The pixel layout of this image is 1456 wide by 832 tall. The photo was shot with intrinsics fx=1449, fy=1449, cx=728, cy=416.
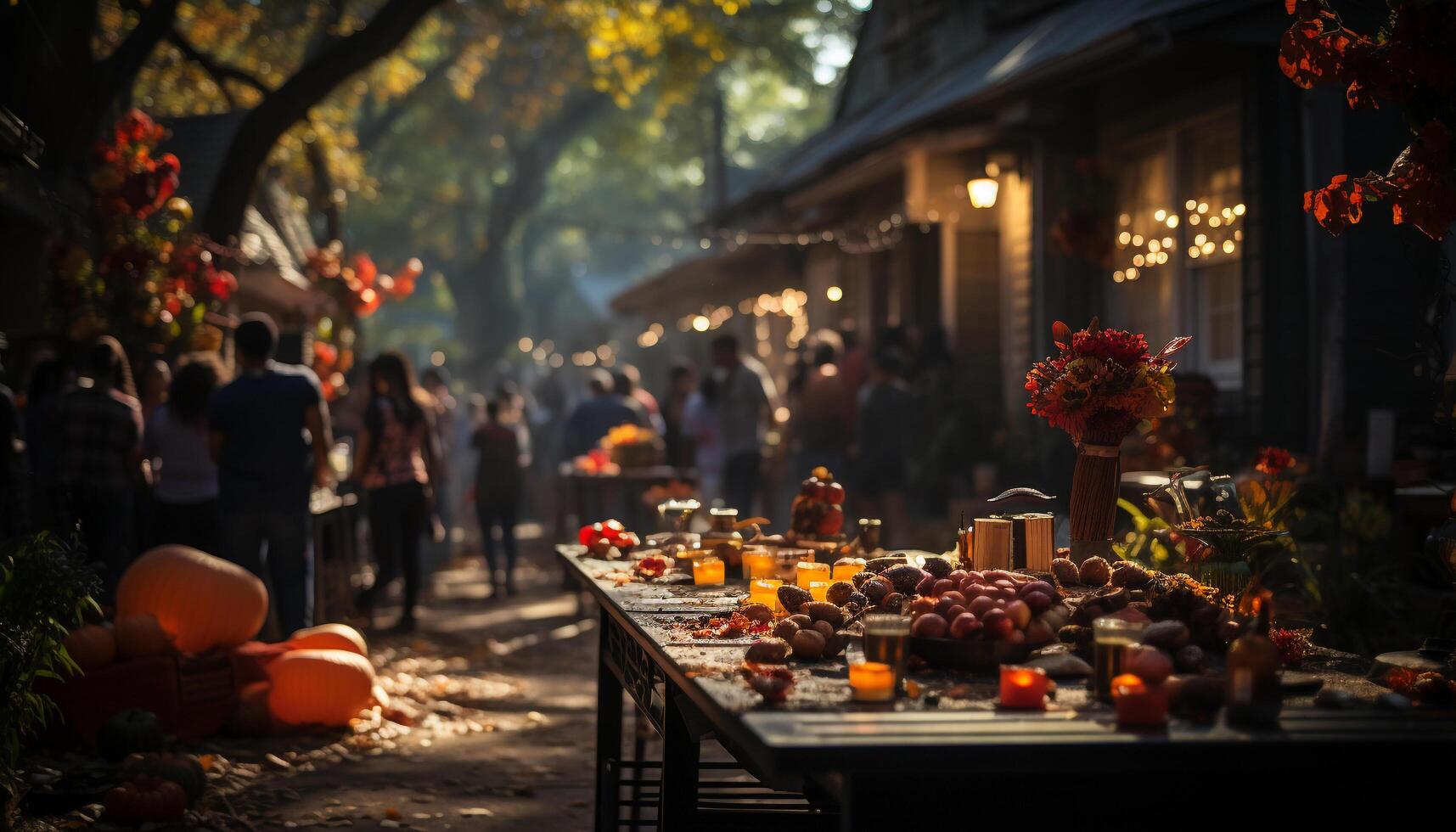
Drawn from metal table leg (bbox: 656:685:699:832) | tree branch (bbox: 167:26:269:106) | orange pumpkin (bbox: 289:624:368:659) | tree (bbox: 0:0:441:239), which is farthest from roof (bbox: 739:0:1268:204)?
metal table leg (bbox: 656:685:699:832)

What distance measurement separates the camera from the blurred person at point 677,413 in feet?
54.2

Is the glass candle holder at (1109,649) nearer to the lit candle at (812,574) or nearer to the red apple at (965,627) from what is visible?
the red apple at (965,627)

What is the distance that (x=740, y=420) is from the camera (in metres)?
14.1

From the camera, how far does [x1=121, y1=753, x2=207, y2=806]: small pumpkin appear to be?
238 inches

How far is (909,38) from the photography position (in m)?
18.8

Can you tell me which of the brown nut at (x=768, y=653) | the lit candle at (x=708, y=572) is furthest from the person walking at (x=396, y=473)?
the brown nut at (x=768, y=653)

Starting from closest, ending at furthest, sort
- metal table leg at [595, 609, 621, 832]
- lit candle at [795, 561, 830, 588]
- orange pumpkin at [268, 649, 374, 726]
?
lit candle at [795, 561, 830, 588]
metal table leg at [595, 609, 621, 832]
orange pumpkin at [268, 649, 374, 726]

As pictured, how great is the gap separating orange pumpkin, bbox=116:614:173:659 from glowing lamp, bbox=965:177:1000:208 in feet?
26.7

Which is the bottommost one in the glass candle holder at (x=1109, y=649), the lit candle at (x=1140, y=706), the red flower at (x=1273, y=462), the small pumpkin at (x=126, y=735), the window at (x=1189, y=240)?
the small pumpkin at (x=126, y=735)

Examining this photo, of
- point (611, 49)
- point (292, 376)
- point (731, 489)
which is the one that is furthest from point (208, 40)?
point (292, 376)

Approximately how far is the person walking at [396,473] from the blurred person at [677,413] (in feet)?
16.4

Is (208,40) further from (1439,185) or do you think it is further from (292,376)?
(1439,185)

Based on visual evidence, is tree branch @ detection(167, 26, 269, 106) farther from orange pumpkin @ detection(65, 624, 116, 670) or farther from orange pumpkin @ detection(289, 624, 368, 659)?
orange pumpkin @ detection(65, 624, 116, 670)

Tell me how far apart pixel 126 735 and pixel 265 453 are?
243 centimetres
